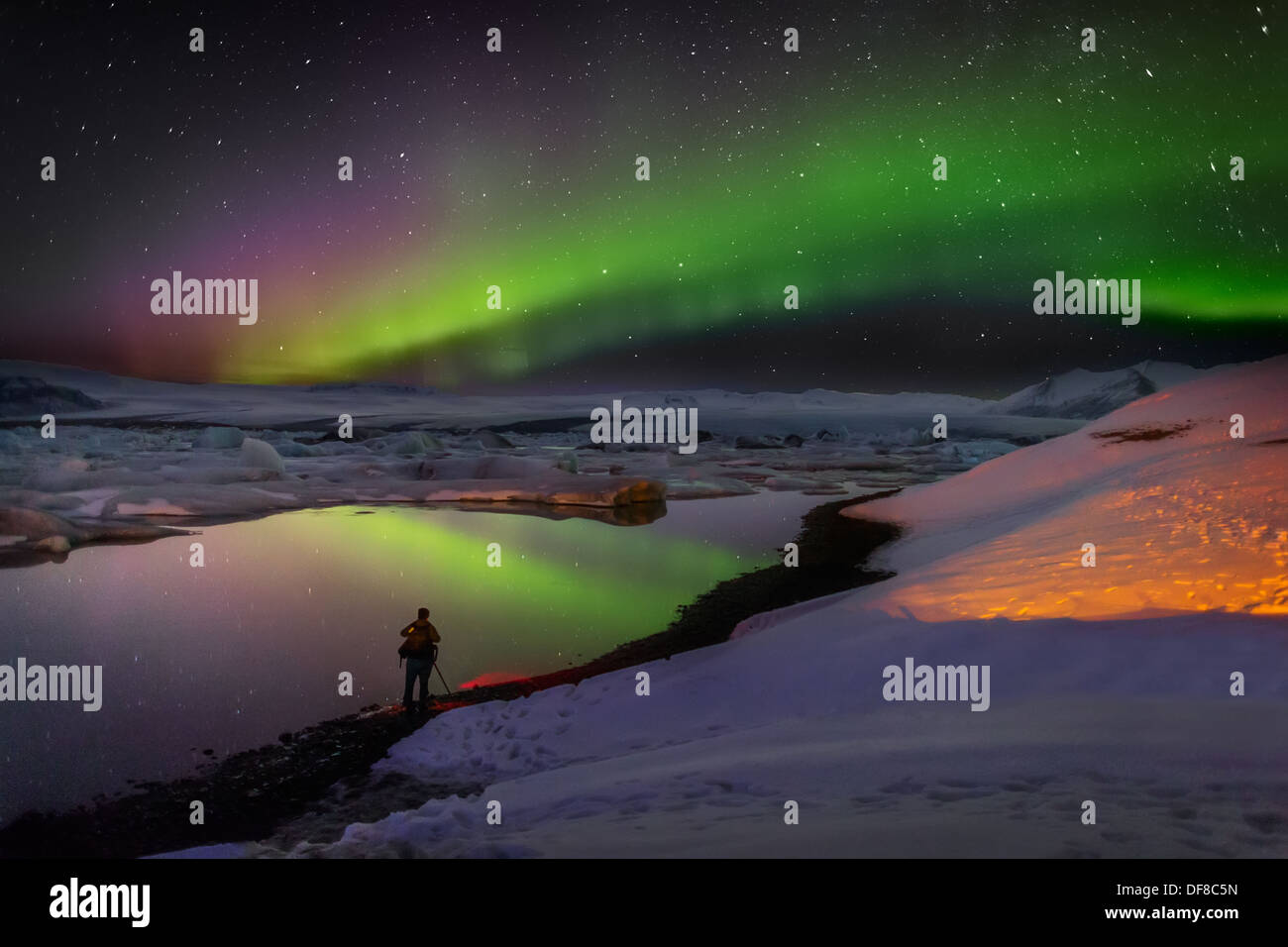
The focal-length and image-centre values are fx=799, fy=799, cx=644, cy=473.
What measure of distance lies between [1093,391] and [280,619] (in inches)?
7601

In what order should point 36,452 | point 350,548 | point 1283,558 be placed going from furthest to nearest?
1. point 36,452
2. point 350,548
3. point 1283,558

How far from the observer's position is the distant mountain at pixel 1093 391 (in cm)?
16025

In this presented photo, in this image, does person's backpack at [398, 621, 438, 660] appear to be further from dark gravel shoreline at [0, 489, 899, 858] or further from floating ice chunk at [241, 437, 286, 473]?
floating ice chunk at [241, 437, 286, 473]

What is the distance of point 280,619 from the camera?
38.2ft

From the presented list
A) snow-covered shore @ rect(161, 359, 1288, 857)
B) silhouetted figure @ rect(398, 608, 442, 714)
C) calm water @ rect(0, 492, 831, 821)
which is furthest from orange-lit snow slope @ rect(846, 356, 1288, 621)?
silhouetted figure @ rect(398, 608, 442, 714)

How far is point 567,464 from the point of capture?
36.8 m

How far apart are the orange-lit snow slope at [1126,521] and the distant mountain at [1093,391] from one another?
146493mm

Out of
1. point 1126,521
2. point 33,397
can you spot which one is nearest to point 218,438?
point 1126,521

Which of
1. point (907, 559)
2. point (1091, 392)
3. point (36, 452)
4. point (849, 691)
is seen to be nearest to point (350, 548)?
point (907, 559)

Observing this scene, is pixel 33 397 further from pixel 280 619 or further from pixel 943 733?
pixel 943 733

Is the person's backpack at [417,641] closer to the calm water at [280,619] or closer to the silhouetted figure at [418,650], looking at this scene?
the silhouetted figure at [418,650]

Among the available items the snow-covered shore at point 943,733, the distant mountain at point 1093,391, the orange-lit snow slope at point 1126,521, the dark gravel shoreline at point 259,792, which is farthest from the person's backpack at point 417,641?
the distant mountain at point 1093,391
